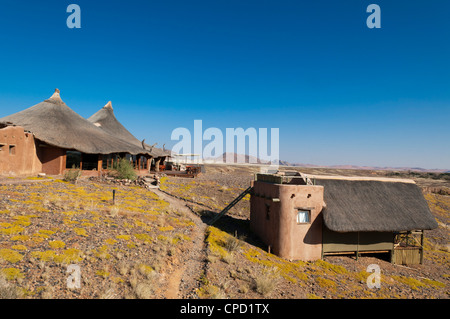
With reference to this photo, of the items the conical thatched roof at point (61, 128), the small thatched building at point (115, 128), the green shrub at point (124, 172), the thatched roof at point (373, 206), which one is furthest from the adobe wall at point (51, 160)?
the thatched roof at point (373, 206)

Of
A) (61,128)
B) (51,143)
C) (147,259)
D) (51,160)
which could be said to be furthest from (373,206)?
(61,128)

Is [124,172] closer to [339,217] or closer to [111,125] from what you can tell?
[111,125]

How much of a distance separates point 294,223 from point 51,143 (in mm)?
21663

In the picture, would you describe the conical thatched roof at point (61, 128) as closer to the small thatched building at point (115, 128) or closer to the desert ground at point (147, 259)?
the desert ground at point (147, 259)

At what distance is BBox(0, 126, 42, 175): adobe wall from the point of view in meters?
17.9

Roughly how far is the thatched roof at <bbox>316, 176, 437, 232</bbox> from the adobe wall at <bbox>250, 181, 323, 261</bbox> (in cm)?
77

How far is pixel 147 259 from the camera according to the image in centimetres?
979

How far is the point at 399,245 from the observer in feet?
50.6

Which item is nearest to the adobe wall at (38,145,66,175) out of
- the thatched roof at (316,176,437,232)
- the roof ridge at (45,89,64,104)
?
the roof ridge at (45,89,64,104)

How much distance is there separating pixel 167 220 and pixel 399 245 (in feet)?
48.9
